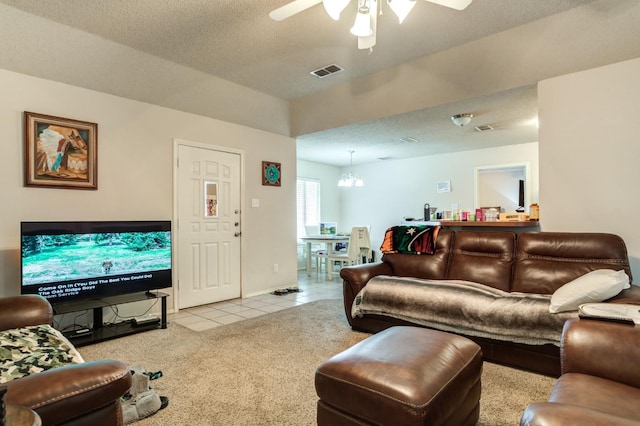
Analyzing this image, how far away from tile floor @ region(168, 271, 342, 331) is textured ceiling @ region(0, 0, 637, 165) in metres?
2.35

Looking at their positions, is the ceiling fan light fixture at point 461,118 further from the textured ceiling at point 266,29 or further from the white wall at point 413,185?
the white wall at point 413,185

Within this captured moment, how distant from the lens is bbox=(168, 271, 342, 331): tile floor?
3.61m

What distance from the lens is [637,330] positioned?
1.40m

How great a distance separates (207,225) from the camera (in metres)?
Result: 4.28

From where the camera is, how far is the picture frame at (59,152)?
2955 millimetres

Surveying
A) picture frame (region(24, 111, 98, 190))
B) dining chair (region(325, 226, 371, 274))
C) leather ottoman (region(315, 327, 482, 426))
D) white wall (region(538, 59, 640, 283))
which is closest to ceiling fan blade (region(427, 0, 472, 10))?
white wall (region(538, 59, 640, 283))

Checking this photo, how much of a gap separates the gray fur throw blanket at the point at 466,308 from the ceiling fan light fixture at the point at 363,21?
1.99m

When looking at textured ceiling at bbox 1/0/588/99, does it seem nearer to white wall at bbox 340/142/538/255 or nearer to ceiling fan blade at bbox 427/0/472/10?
ceiling fan blade at bbox 427/0/472/10

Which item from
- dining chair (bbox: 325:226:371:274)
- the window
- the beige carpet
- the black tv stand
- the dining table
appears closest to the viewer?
the beige carpet

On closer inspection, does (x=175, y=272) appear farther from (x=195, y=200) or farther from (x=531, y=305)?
(x=531, y=305)

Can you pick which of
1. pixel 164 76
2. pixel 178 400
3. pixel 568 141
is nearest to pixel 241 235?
pixel 164 76

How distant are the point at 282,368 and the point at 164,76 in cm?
319

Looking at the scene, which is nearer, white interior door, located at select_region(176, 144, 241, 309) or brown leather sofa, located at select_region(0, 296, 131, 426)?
brown leather sofa, located at select_region(0, 296, 131, 426)

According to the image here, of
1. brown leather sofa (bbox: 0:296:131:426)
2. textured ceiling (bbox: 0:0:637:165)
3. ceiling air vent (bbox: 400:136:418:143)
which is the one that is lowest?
brown leather sofa (bbox: 0:296:131:426)
